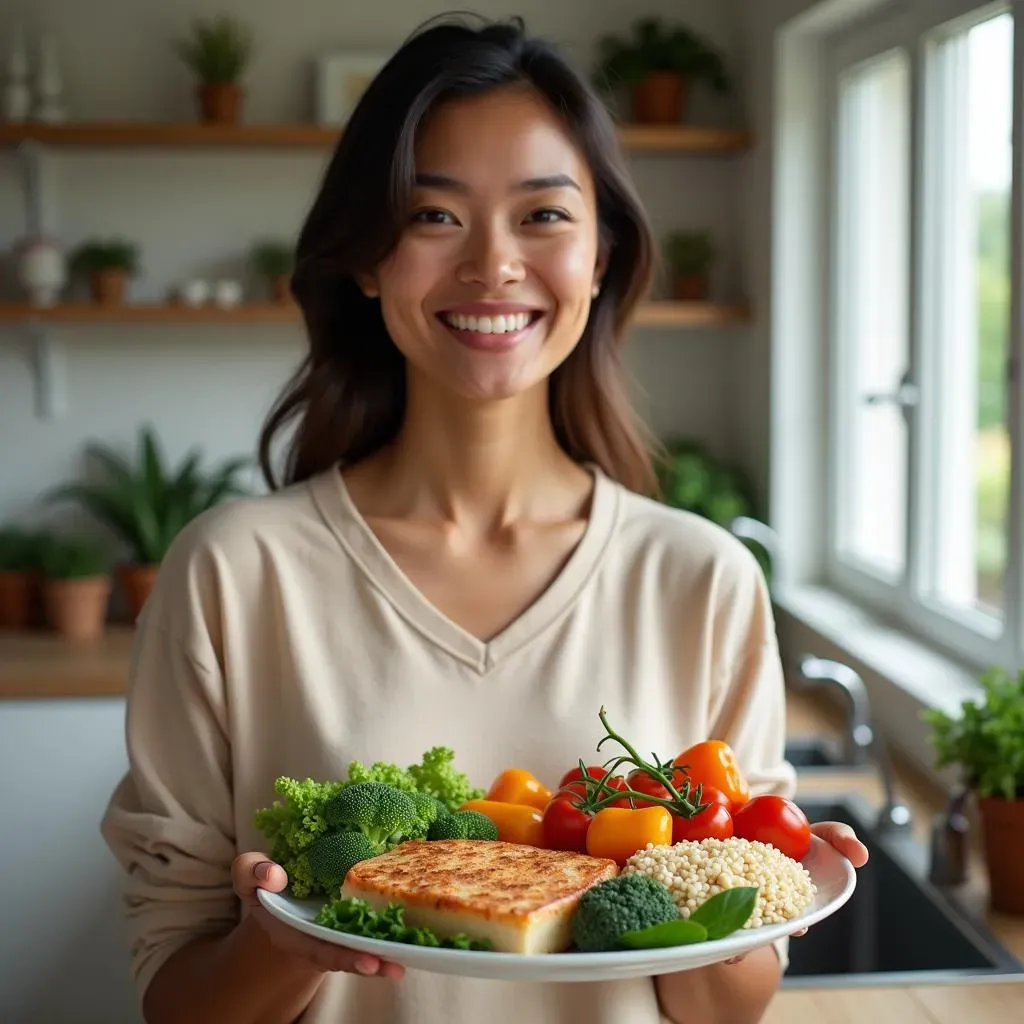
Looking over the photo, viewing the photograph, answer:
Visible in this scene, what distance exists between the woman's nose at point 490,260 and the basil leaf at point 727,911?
1.85 ft

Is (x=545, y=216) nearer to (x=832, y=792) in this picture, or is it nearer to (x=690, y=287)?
(x=832, y=792)

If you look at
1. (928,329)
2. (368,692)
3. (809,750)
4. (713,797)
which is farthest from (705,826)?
(928,329)

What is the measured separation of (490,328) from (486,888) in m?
0.50

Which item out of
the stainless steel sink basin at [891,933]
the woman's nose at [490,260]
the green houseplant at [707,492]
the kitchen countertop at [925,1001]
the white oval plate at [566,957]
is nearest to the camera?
the white oval plate at [566,957]

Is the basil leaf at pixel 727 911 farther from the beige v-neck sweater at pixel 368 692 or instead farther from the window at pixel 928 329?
the window at pixel 928 329

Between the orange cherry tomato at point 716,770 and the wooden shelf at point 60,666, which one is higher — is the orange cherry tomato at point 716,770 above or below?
above

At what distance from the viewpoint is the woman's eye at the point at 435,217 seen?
126 centimetres

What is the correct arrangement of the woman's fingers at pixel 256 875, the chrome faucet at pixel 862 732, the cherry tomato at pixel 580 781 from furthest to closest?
the chrome faucet at pixel 862 732 → the cherry tomato at pixel 580 781 → the woman's fingers at pixel 256 875

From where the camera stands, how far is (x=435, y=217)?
127cm

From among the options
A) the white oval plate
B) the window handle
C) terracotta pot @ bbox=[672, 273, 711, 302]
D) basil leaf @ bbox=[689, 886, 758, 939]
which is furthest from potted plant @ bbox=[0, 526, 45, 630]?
basil leaf @ bbox=[689, 886, 758, 939]

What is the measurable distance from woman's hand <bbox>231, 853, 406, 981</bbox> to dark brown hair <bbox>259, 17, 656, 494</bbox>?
1.85 ft

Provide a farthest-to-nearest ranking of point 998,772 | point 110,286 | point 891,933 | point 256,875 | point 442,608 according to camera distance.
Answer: point 110,286 → point 891,933 → point 998,772 → point 442,608 → point 256,875

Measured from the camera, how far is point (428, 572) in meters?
1.38

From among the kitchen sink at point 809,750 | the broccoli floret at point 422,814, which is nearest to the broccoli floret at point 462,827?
the broccoli floret at point 422,814
